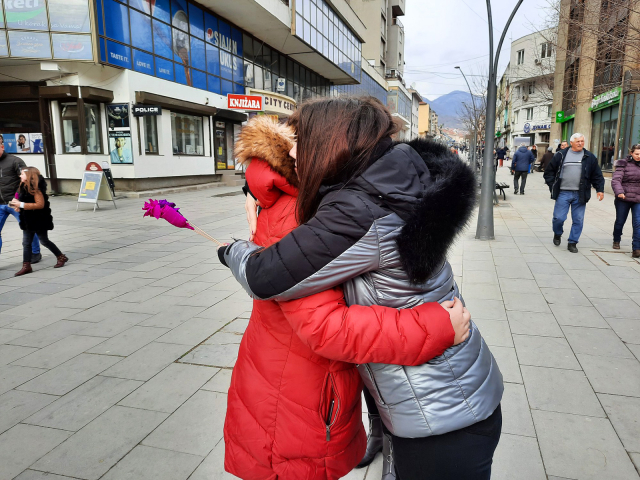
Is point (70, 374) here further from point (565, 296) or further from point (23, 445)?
point (565, 296)

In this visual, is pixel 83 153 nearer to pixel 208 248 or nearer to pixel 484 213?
pixel 208 248

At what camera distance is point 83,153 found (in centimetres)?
1727

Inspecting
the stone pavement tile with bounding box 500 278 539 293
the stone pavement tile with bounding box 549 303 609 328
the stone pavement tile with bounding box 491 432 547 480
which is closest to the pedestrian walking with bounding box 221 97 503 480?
the stone pavement tile with bounding box 491 432 547 480

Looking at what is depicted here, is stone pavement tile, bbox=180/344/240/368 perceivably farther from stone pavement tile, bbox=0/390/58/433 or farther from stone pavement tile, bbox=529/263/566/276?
stone pavement tile, bbox=529/263/566/276

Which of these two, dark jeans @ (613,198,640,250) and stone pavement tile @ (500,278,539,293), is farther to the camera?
dark jeans @ (613,198,640,250)

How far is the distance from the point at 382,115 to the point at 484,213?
324 inches

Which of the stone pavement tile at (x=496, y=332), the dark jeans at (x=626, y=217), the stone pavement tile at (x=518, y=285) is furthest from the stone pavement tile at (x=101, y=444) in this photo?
the dark jeans at (x=626, y=217)

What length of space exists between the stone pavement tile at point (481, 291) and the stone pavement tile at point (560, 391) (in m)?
1.88

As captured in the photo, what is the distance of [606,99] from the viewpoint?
816 inches

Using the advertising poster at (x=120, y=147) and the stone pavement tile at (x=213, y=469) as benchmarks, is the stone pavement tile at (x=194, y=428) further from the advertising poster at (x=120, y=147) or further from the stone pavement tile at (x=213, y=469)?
the advertising poster at (x=120, y=147)

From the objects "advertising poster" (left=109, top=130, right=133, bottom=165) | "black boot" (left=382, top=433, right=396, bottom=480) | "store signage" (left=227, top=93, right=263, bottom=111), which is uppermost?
"store signage" (left=227, top=93, right=263, bottom=111)

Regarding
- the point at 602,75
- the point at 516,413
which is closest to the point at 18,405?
the point at 516,413

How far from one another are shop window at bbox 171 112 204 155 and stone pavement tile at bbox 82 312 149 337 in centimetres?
1638

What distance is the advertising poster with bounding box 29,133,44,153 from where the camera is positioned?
58.0ft
